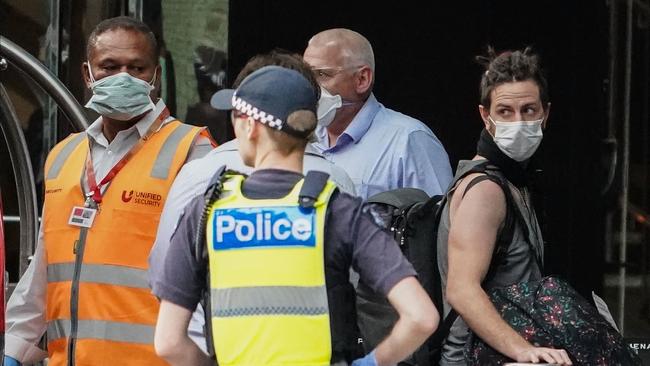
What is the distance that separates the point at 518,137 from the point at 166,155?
1.15 meters

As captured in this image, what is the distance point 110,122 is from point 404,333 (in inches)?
76.2

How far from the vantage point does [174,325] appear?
3811 millimetres

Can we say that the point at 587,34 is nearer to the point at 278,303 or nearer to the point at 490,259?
the point at 490,259

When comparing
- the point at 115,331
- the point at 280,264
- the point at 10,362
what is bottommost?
the point at 10,362

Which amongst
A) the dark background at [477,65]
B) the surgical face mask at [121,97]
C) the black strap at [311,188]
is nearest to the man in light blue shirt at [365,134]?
the surgical face mask at [121,97]

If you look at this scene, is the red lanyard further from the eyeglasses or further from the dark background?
the dark background

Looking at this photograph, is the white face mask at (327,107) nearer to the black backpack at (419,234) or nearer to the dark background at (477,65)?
the black backpack at (419,234)

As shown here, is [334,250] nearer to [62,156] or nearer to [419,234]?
[419,234]

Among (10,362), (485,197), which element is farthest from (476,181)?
(10,362)

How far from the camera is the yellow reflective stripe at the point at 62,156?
5.36m

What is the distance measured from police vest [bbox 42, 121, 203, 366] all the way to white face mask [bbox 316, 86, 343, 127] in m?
0.57

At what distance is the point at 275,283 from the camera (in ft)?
12.2

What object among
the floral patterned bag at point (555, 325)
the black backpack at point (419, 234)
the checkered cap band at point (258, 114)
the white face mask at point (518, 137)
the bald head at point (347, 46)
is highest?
the bald head at point (347, 46)

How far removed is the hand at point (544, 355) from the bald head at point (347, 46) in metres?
1.77
